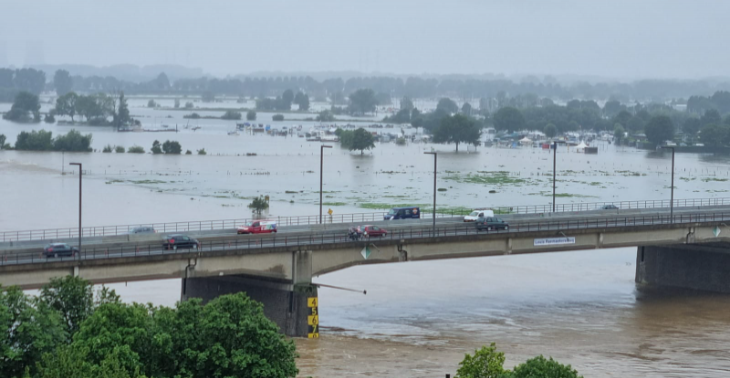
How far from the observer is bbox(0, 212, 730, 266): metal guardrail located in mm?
42875

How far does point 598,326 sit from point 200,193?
5003 cm

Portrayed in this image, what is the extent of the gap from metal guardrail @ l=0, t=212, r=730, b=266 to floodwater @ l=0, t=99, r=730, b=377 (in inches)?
128

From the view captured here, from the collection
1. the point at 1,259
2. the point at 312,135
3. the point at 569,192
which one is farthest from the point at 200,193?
the point at 312,135

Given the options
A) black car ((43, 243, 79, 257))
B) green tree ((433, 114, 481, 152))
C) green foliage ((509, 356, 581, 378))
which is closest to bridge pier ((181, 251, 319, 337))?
black car ((43, 243, 79, 257))

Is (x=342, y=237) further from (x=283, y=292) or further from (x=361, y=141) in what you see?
(x=361, y=141)

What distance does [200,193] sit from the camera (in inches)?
3728

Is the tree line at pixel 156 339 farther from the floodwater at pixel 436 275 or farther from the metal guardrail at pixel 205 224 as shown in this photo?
the metal guardrail at pixel 205 224

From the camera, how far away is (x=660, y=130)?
575 ft

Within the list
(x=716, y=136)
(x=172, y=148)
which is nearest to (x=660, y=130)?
(x=716, y=136)

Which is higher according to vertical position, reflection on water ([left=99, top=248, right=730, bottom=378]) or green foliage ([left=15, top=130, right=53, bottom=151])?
green foliage ([left=15, top=130, right=53, bottom=151])

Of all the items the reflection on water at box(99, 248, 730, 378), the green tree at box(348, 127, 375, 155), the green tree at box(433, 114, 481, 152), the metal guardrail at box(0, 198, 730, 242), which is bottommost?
the reflection on water at box(99, 248, 730, 378)

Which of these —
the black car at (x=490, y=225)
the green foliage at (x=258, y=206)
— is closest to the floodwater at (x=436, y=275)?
the green foliage at (x=258, y=206)

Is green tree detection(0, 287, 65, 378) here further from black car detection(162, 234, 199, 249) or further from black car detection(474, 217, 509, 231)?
black car detection(474, 217, 509, 231)

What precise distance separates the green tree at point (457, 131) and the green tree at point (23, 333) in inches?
5154
